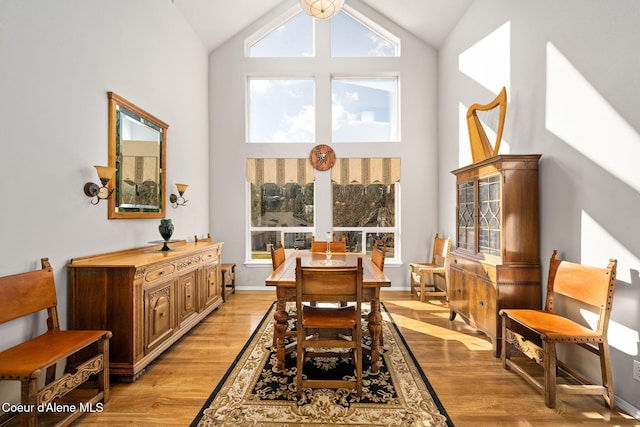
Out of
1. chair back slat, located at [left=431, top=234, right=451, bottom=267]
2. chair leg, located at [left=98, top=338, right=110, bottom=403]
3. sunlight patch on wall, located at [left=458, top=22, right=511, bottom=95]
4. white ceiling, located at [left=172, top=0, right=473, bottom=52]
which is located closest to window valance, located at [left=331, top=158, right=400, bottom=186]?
chair back slat, located at [left=431, top=234, right=451, bottom=267]

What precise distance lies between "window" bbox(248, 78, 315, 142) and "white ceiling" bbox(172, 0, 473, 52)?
0.88m

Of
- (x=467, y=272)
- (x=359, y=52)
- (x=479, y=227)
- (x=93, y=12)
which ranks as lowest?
(x=467, y=272)

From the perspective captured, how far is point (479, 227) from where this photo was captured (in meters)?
3.35

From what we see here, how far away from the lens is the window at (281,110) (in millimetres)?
5492

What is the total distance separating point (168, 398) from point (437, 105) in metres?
5.46

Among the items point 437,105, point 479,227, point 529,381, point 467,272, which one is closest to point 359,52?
point 437,105

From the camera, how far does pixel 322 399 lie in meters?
2.21

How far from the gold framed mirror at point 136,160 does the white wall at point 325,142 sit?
5.19ft

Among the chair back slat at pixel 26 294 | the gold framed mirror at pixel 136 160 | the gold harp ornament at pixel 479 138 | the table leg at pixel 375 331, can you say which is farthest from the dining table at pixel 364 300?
the gold harp ornament at pixel 479 138

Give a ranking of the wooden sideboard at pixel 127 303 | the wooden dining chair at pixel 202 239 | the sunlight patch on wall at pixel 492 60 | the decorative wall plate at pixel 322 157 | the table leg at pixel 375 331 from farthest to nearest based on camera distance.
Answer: the decorative wall plate at pixel 322 157, the wooden dining chair at pixel 202 239, the sunlight patch on wall at pixel 492 60, the table leg at pixel 375 331, the wooden sideboard at pixel 127 303

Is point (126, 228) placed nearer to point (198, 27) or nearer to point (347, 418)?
point (347, 418)

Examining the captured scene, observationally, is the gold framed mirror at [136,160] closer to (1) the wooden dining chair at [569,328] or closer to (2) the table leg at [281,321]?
(2) the table leg at [281,321]

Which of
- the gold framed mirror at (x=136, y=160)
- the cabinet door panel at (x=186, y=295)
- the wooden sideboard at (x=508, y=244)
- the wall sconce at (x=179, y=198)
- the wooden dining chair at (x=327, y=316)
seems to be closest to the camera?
the wooden dining chair at (x=327, y=316)

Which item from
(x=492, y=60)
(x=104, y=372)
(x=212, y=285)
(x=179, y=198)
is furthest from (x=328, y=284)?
(x=492, y=60)
